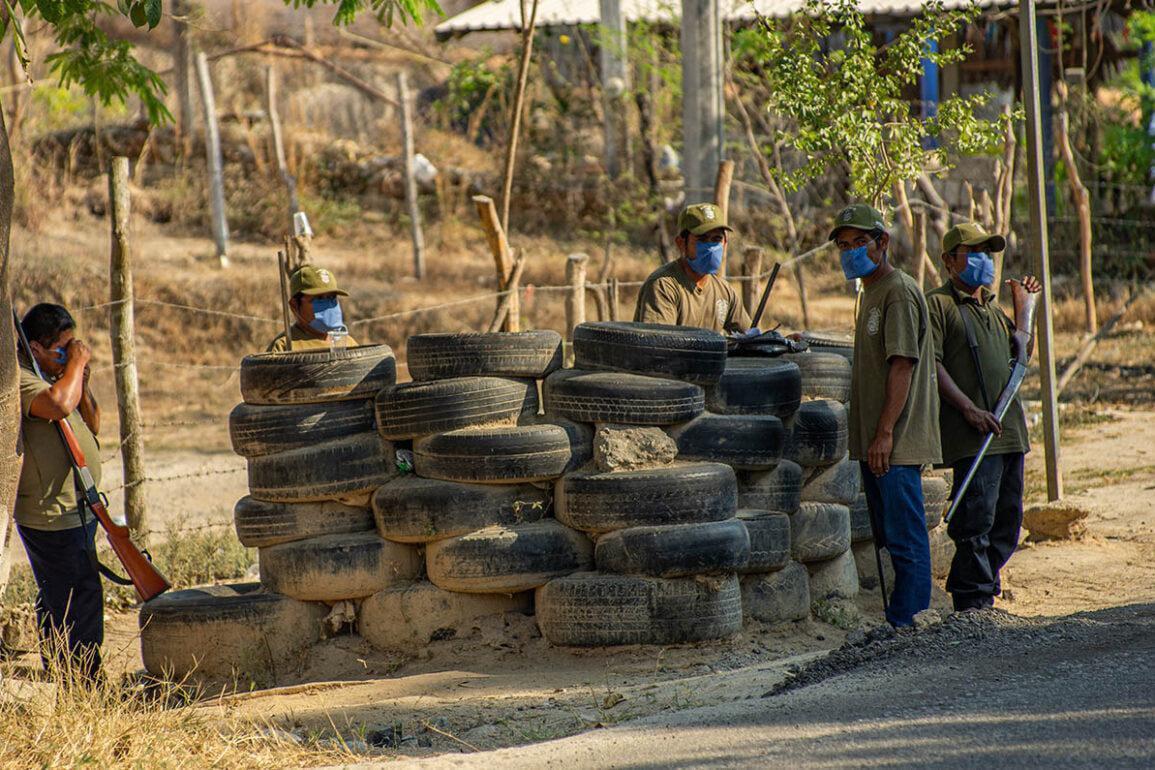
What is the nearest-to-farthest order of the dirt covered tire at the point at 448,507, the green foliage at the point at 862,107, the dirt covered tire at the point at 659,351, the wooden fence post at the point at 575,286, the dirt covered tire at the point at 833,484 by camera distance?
the dirt covered tire at the point at 448,507
the dirt covered tire at the point at 659,351
the dirt covered tire at the point at 833,484
the green foliage at the point at 862,107
the wooden fence post at the point at 575,286

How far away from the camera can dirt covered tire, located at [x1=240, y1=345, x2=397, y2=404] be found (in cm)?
651

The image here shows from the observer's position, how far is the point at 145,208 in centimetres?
1980

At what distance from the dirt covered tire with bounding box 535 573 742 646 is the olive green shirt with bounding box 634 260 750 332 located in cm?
164

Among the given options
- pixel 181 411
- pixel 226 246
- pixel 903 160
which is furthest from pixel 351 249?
pixel 903 160

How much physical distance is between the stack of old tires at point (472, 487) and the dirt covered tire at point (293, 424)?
16 cm

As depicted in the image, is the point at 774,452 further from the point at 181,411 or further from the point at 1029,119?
the point at 181,411

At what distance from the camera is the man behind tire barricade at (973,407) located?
659 cm

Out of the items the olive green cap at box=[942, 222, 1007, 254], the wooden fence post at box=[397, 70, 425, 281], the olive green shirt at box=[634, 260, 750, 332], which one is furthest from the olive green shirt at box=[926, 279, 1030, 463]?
the wooden fence post at box=[397, 70, 425, 281]

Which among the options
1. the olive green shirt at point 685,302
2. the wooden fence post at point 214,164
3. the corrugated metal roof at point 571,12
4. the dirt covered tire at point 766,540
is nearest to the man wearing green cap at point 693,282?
the olive green shirt at point 685,302

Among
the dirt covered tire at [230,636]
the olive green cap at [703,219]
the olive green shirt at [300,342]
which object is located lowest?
the dirt covered tire at [230,636]

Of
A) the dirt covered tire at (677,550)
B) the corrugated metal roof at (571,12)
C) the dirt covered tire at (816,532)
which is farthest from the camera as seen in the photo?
the corrugated metal roof at (571,12)

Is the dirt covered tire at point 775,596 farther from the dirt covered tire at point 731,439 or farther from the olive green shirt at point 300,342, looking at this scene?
the olive green shirt at point 300,342

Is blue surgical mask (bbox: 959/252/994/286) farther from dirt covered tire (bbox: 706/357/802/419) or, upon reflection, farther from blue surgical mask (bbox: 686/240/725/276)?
blue surgical mask (bbox: 686/240/725/276)

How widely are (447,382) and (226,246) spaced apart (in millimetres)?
12824
